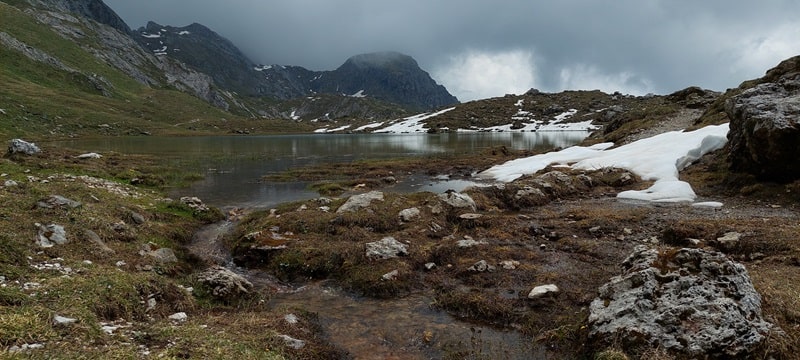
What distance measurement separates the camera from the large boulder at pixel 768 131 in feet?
69.8

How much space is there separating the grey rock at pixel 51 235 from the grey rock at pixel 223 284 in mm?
4217

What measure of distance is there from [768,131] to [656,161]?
11429 mm

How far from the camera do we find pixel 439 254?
1570 centimetres

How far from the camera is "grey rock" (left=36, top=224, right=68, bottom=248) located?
37.9 ft

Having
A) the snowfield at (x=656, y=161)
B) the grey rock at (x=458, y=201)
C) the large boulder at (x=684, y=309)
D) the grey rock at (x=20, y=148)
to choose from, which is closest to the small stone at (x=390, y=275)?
the large boulder at (x=684, y=309)

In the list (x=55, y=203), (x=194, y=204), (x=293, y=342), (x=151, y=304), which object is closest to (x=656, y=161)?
(x=293, y=342)

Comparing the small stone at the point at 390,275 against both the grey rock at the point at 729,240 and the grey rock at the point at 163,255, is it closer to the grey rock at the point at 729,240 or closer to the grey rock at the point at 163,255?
the grey rock at the point at 163,255

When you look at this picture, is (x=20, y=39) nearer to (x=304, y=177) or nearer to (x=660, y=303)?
(x=304, y=177)

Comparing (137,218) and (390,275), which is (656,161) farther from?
(137,218)

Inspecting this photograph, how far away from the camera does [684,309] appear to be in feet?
27.0

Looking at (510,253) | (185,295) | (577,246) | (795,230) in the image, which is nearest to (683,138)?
(795,230)

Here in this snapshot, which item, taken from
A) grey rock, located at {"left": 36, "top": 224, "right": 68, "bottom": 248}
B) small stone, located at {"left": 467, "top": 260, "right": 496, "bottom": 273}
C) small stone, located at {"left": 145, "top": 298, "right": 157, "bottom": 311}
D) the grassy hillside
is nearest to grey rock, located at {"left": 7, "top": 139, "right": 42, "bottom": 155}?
grey rock, located at {"left": 36, "top": 224, "right": 68, "bottom": 248}

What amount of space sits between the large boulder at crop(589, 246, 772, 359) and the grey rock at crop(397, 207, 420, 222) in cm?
1102

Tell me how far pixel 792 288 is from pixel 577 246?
721 centimetres
